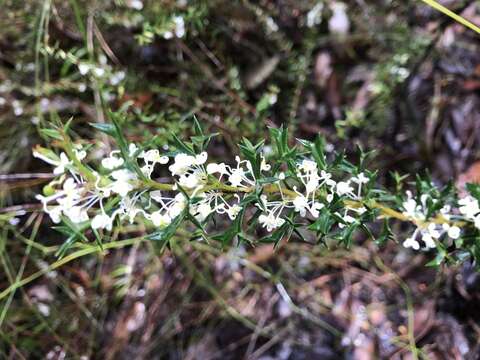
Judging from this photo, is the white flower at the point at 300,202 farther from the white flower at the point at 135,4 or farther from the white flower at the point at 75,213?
the white flower at the point at 135,4

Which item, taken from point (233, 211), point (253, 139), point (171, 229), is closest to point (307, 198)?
point (233, 211)

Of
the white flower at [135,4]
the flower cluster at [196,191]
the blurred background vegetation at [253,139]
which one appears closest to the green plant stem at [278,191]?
the flower cluster at [196,191]

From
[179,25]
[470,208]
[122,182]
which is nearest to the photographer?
[122,182]

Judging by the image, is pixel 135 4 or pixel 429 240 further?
pixel 135 4

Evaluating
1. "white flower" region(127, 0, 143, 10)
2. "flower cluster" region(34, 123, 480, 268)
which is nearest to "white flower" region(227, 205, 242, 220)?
"flower cluster" region(34, 123, 480, 268)

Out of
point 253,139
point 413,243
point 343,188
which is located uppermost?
point 343,188

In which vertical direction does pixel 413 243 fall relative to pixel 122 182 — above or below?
below

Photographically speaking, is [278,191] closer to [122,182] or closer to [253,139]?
[122,182]

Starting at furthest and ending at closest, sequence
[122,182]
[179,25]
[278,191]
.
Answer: [179,25], [278,191], [122,182]

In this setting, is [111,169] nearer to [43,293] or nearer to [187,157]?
[187,157]
